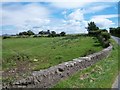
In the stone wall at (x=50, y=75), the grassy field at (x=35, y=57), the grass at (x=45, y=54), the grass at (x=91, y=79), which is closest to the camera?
the stone wall at (x=50, y=75)

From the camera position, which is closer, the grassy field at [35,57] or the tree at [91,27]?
the grassy field at [35,57]

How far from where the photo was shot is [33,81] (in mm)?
9609

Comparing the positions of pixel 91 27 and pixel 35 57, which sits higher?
pixel 91 27

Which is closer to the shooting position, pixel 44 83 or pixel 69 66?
pixel 44 83

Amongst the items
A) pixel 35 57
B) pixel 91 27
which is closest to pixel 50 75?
pixel 35 57

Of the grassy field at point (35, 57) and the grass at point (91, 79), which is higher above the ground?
the grass at point (91, 79)

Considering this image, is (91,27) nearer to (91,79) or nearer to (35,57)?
(35,57)

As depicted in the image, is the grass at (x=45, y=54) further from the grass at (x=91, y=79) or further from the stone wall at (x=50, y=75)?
the grass at (x=91, y=79)

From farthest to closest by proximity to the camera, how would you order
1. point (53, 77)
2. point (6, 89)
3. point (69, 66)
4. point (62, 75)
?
point (69, 66) < point (62, 75) < point (53, 77) < point (6, 89)

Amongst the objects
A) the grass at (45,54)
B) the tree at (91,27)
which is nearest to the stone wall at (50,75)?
the grass at (45,54)

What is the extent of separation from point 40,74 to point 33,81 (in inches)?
26.5

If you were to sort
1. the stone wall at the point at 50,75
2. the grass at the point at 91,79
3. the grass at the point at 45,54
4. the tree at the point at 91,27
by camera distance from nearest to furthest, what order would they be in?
the stone wall at the point at 50,75 < the grass at the point at 91,79 < the grass at the point at 45,54 < the tree at the point at 91,27

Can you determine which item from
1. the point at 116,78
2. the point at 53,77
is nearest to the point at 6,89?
the point at 53,77

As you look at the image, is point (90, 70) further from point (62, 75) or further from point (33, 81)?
point (33, 81)
